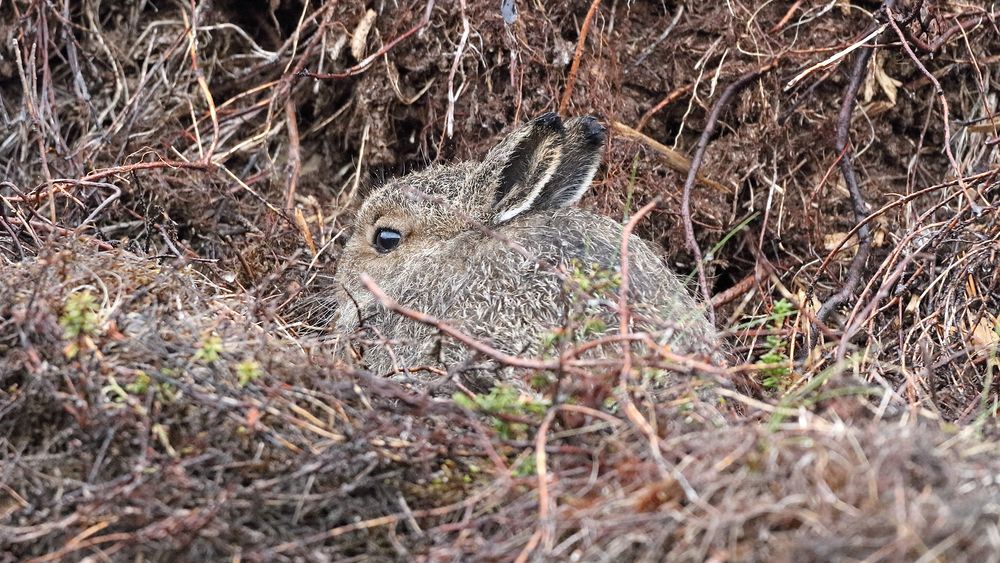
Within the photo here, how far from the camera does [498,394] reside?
346cm

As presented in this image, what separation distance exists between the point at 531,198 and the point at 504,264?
1.52 ft

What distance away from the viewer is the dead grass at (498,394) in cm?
296

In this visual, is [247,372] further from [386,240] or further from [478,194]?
[386,240]

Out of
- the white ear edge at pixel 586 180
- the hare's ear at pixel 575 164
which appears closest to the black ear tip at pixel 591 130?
the hare's ear at pixel 575 164

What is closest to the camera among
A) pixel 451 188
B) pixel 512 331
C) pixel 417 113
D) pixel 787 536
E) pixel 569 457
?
pixel 787 536

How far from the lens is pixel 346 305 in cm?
529

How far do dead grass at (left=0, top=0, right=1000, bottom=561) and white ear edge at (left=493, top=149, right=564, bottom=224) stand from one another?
0.82 m

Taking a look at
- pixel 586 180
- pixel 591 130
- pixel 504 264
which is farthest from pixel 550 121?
pixel 504 264

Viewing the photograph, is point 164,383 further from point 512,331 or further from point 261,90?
point 261,90

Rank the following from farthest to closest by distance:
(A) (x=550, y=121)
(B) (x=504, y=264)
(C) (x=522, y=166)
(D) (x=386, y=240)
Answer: (D) (x=386, y=240)
(C) (x=522, y=166)
(A) (x=550, y=121)
(B) (x=504, y=264)

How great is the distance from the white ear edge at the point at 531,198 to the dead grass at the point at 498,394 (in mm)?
817

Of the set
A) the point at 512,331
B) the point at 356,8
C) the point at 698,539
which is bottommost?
the point at 512,331

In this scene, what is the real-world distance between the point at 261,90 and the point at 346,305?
1.68 meters

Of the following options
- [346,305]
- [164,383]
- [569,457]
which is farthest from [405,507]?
[346,305]
